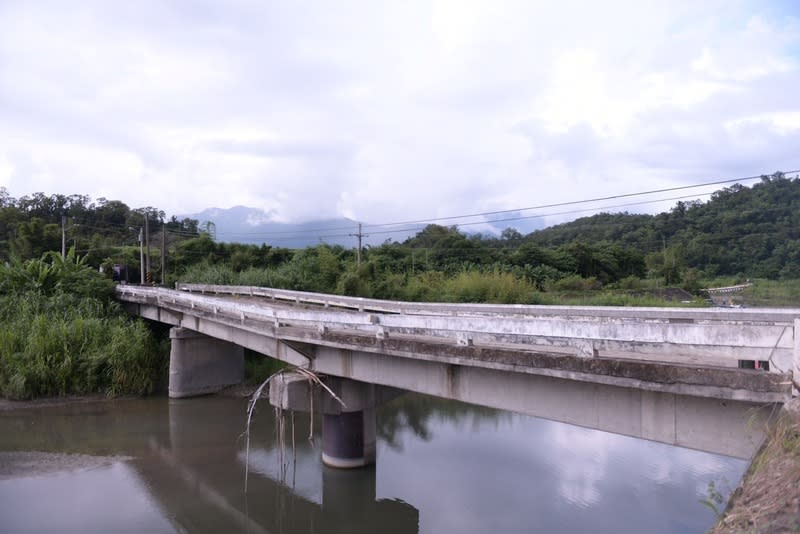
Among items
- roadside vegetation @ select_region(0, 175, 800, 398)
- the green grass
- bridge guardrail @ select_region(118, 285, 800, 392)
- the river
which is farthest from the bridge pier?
the green grass

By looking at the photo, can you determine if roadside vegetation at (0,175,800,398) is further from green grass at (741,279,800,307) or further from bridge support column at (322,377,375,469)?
bridge support column at (322,377,375,469)

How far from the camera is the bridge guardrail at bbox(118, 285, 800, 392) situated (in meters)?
5.29

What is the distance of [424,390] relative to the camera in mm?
9406

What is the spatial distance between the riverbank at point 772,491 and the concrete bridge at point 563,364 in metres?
0.78

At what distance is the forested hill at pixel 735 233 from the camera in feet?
93.4

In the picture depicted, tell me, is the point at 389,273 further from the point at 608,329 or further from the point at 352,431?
the point at 608,329

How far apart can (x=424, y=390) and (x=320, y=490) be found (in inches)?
166

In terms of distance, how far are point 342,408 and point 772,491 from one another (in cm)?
912

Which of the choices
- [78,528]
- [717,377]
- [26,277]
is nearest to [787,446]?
[717,377]

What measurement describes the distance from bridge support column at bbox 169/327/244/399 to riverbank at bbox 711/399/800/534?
60.4ft

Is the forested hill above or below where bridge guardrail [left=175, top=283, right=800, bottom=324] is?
Result: above

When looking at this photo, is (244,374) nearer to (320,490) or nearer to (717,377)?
(320,490)

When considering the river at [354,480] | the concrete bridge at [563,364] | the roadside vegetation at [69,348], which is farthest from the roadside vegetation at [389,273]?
the concrete bridge at [563,364]

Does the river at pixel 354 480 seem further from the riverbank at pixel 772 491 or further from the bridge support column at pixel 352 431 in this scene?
the riverbank at pixel 772 491
